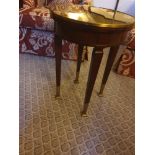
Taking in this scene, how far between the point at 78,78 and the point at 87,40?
0.82m

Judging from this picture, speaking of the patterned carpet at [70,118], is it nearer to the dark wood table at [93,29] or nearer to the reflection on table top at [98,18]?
the dark wood table at [93,29]

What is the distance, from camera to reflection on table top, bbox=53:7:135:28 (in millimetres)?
1188

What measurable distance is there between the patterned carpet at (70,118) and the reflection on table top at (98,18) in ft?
2.34

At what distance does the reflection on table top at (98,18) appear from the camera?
1.19m

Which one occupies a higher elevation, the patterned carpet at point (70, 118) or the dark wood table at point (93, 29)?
the dark wood table at point (93, 29)

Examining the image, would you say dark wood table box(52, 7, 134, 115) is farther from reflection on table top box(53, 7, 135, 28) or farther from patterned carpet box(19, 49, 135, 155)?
patterned carpet box(19, 49, 135, 155)

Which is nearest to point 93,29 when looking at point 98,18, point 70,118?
point 98,18

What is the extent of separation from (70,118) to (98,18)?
2.40ft

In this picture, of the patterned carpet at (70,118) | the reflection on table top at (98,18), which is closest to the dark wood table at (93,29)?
the reflection on table top at (98,18)

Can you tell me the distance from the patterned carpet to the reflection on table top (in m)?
0.71

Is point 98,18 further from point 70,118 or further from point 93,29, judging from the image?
point 70,118
